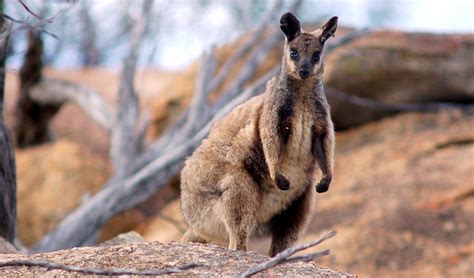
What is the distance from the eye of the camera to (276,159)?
5.62m

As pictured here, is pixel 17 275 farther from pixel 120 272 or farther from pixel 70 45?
pixel 70 45

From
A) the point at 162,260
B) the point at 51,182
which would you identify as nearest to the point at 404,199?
the point at 51,182

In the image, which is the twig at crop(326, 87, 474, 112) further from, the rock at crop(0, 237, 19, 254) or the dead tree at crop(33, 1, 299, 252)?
the rock at crop(0, 237, 19, 254)

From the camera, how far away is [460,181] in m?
11.9

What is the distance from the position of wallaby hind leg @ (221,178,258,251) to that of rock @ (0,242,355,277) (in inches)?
23.9

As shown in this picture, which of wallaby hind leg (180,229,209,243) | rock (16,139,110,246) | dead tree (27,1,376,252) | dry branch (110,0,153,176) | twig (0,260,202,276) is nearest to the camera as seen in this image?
twig (0,260,202,276)

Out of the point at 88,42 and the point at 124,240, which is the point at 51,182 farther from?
the point at 124,240

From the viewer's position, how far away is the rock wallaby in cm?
567

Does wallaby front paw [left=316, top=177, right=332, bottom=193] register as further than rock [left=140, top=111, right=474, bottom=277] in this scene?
No

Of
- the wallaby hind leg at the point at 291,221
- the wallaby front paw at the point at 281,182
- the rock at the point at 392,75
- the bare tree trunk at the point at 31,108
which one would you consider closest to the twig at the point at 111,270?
the wallaby front paw at the point at 281,182

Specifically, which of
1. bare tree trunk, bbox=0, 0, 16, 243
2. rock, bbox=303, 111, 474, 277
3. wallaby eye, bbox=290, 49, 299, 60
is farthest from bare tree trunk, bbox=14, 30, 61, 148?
wallaby eye, bbox=290, 49, 299, 60

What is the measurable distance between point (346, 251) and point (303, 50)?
19.7 ft

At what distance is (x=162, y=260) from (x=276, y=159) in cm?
118

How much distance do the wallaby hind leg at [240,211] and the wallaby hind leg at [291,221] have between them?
327mm
